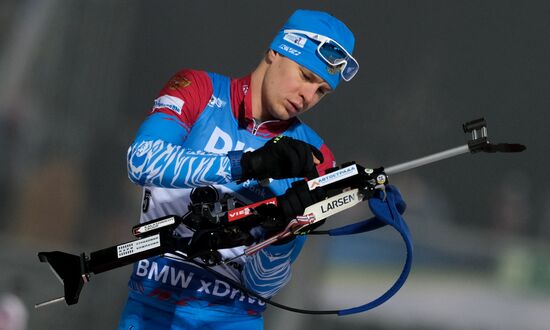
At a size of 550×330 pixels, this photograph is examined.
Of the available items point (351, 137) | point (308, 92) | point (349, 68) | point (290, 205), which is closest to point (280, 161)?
point (290, 205)

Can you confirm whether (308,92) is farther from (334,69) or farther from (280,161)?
(280,161)

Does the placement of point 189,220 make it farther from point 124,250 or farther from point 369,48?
point 369,48

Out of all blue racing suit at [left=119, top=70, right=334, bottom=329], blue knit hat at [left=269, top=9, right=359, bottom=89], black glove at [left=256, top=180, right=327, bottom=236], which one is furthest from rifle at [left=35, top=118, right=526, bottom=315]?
blue knit hat at [left=269, top=9, right=359, bottom=89]

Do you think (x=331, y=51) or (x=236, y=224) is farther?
(x=331, y=51)

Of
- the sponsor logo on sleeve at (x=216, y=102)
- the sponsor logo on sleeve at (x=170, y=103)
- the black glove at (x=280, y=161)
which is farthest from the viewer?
the sponsor logo on sleeve at (x=216, y=102)

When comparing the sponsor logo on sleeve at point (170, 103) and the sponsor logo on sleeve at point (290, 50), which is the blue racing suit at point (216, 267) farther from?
the sponsor logo on sleeve at point (290, 50)

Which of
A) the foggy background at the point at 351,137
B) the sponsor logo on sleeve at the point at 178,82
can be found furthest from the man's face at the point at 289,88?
the foggy background at the point at 351,137

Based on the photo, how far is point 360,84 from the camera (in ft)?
7.99

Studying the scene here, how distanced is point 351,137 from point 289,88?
1.01 metres

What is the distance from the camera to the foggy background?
2320 millimetres

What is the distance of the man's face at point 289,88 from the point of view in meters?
1.43

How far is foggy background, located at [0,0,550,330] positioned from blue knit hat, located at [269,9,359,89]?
938mm

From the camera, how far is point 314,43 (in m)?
1.45

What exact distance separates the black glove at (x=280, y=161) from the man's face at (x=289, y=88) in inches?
8.5
